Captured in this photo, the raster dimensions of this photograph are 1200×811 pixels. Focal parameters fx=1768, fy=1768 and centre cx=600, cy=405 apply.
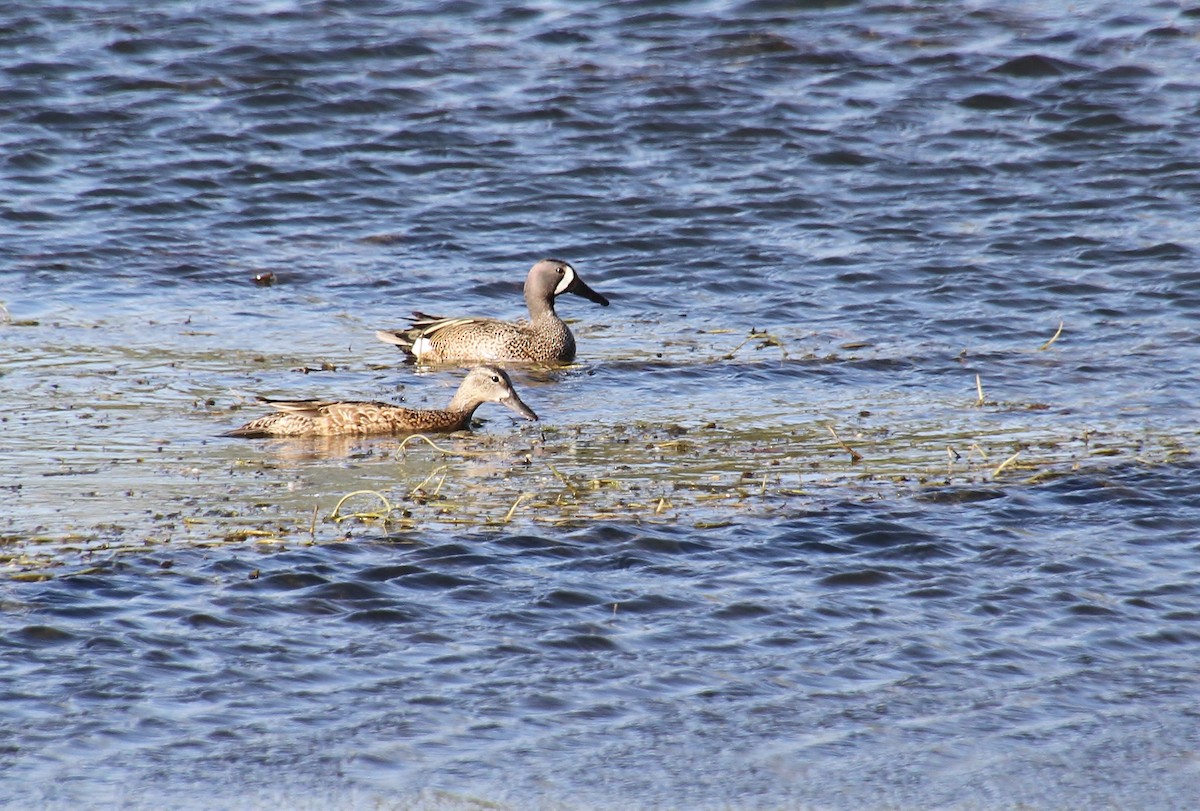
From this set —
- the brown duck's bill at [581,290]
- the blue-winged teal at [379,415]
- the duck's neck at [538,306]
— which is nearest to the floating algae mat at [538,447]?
the blue-winged teal at [379,415]

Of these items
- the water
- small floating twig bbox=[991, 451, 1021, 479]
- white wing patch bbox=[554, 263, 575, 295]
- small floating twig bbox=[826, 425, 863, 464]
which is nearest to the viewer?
the water

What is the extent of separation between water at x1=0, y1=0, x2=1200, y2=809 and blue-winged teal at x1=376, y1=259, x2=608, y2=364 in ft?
0.87

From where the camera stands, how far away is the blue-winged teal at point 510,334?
13.1 m

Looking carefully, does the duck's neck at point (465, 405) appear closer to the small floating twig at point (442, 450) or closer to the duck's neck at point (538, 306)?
the small floating twig at point (442, 450)

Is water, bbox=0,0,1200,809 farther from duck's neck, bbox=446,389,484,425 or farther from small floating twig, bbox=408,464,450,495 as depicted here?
duck's neck, bbox=446,389,484,425

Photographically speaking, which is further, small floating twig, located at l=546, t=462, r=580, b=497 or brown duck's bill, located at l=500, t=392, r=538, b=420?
brown duck's bill, located at l=500, t=392, r=538, b=420

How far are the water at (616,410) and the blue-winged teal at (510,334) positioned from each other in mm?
265

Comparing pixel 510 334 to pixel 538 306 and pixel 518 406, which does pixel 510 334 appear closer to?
pixel 538 306

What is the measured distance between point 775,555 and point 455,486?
197cm

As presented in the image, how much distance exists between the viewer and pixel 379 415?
1057 centimetres

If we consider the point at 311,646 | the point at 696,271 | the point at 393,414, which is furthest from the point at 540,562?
the point at 696,271

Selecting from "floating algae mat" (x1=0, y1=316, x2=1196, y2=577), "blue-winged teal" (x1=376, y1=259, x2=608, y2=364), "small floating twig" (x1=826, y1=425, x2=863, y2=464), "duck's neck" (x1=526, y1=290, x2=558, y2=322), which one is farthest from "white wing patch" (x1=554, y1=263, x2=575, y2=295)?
"small floating twig" (x1=826, y1=425, x2=863, y2=464)

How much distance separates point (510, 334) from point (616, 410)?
2.45 metres

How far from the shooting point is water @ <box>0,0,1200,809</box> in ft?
20.3
